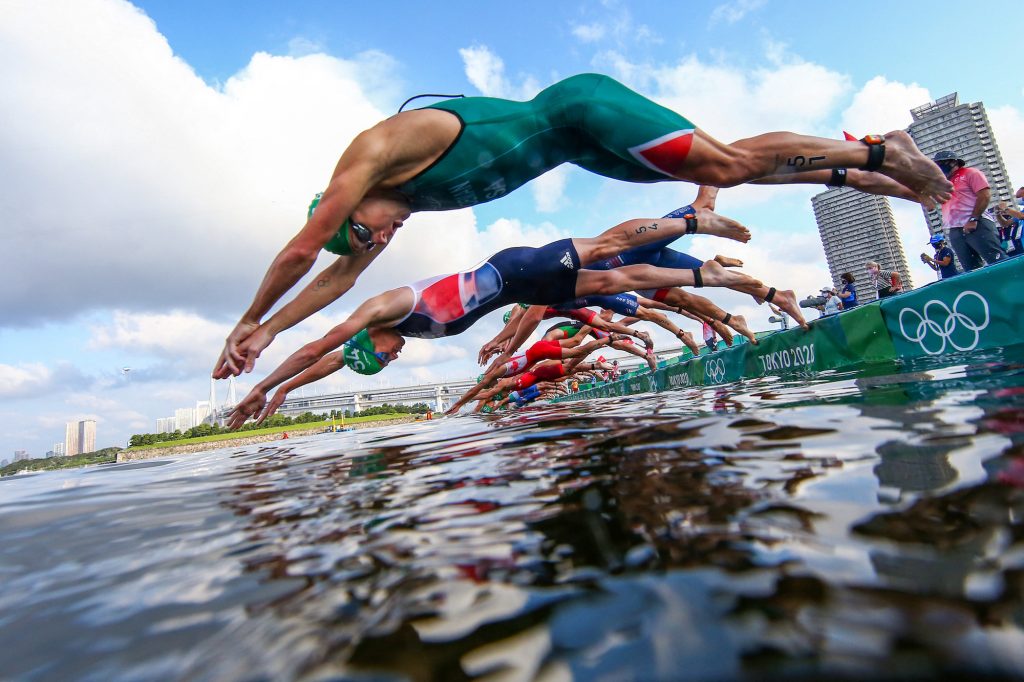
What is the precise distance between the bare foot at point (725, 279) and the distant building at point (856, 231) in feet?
69.7

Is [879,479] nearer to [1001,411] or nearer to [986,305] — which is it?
[1001,411]

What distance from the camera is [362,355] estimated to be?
4.90m

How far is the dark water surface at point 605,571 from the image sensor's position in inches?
15.0

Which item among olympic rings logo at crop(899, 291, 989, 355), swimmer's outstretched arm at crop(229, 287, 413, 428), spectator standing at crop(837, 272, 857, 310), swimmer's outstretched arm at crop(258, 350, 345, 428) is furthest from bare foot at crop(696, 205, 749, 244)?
spectator standing at crop(837, 272, 857, 310)

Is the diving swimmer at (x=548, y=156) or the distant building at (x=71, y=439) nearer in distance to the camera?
the diving swimmer at (x=548, y=156)

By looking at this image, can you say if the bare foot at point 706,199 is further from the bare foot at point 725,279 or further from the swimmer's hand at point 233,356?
the swimmer's hand at point 233,356

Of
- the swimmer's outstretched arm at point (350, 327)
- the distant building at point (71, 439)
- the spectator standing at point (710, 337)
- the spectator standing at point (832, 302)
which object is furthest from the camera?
the distant building at point (71, 439)

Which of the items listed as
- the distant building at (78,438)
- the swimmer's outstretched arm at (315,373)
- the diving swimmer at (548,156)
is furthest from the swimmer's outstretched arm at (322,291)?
the distant building at (78,438)

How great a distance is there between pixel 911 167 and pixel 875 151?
0.68ft

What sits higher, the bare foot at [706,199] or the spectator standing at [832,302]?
the bare foot at [706,199]

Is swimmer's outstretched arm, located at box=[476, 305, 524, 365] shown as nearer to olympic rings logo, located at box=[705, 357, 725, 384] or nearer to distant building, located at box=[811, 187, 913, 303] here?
olympic rings logo, located at box=[705, 357, 725, 384]

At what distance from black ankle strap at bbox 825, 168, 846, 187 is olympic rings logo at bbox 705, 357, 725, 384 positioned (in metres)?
3.16

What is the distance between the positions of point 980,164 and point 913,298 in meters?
26.0

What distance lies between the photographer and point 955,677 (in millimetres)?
305
